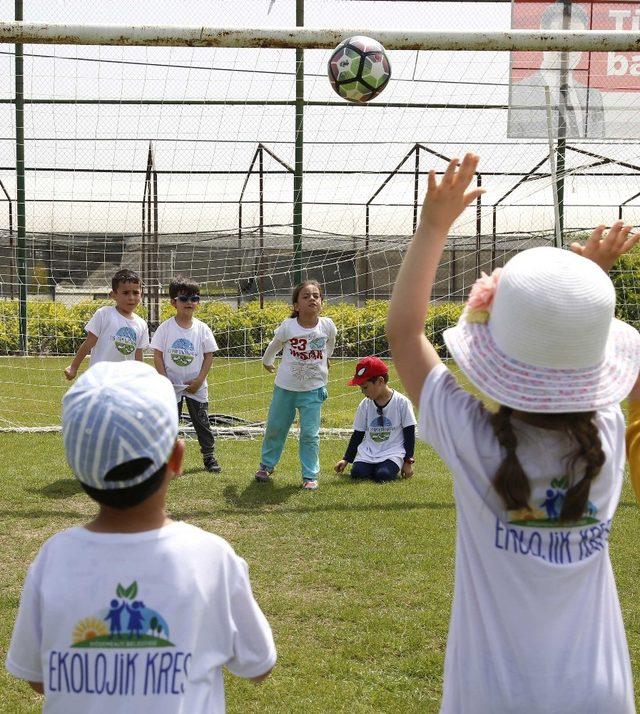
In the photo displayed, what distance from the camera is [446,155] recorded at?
16.5m

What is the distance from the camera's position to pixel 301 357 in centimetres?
668

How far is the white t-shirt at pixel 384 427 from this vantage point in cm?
684

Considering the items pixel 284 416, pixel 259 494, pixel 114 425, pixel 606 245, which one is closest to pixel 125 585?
pixel 114 425

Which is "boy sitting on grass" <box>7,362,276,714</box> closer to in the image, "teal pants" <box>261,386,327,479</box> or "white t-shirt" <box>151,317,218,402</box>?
"teal pants" <box>261,386,327,479</box>

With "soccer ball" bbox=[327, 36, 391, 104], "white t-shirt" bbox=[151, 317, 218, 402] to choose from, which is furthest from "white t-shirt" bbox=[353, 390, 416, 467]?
"soccer ball" bbox=[327, 36, 391, 104]

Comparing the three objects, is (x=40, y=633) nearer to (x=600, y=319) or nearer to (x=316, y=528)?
(x=600, y=319)

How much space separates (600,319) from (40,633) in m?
1.16

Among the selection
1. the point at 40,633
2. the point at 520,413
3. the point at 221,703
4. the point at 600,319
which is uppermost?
the point at 600,319

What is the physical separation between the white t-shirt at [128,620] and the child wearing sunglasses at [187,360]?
5.52m

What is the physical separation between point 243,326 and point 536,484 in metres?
10.4

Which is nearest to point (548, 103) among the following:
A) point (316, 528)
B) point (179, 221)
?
point (316, 528)

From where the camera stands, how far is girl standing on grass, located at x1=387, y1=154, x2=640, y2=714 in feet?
4.69

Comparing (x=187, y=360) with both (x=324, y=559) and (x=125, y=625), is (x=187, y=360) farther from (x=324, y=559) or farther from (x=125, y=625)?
(x=125, y=625)

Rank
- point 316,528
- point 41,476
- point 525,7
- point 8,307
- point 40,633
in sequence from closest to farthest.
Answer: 1. point 40,633
2. point 316,528
3. point 41,476
4. point 8,307
5. point 525,7
